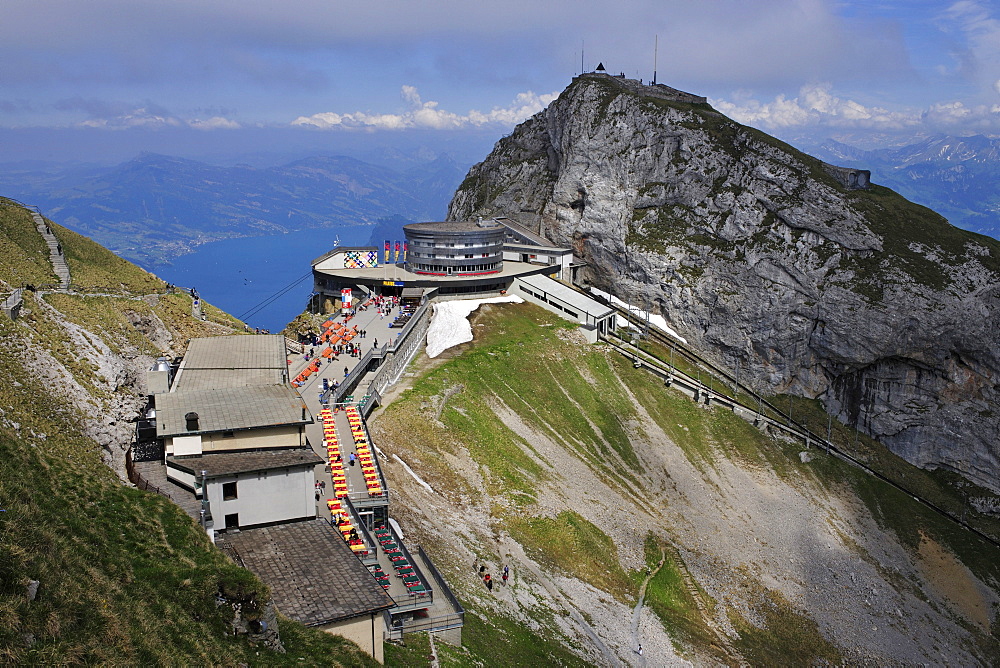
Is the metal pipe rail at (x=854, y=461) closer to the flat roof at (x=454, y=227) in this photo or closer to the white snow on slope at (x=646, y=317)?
the white snow on slope at (x=646, y=317)

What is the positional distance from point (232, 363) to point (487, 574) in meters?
23.0

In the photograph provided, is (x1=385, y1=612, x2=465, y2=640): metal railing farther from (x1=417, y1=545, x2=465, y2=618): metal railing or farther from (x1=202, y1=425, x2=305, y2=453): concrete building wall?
(x1=202, y1=425, x2=305, y2=453): concrete building wall

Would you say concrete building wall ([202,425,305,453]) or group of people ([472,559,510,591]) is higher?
concrete building wall ([202,425,305,453])

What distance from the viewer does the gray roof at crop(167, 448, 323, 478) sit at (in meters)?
37.7

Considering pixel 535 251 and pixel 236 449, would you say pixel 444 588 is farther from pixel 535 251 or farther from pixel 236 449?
pixel 535 251

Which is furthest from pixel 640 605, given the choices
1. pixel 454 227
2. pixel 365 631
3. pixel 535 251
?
pixel 535 251

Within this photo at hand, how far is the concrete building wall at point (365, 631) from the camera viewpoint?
2895 cm

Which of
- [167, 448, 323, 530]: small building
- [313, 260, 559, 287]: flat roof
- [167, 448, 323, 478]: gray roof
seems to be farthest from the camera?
[313, 260, 559, 287]: flat roof

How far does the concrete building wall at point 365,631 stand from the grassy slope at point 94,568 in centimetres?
109

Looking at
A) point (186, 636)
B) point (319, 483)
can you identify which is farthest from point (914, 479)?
point (186, 636)

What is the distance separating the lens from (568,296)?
4323 inches

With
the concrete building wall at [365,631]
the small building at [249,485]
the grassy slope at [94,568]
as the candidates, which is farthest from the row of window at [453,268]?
the concrete building wall at [365,631]

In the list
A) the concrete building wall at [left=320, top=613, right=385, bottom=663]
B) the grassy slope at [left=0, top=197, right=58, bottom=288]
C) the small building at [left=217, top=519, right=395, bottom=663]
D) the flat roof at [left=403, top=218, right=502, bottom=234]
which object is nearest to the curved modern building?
the flat roof at [left=403, top=218, right=502, bottom=234]

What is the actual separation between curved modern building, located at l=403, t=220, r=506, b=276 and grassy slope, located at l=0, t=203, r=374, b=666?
247ft
